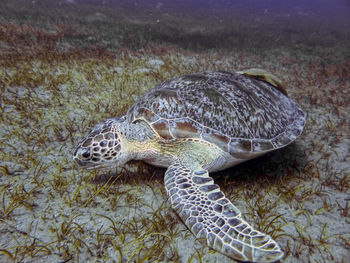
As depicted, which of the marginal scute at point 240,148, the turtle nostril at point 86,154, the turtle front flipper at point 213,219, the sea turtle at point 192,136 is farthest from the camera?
the marginal scute at point 240,148

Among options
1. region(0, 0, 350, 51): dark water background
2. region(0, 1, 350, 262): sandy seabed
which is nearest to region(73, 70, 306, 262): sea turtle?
region(0, 1, 350, 262): sandy seabed

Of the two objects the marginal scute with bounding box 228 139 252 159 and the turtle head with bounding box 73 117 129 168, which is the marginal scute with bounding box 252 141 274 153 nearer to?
the marginal scute with bounding box 228 139 252 159

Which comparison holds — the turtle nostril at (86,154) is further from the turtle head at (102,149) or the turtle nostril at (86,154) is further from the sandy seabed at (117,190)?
the sandy seabed at (117,190)

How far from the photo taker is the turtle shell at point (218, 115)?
7.89 feet

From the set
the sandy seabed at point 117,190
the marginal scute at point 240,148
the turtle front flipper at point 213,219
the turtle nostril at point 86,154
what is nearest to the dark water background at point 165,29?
the sandy seabed at point 117,190

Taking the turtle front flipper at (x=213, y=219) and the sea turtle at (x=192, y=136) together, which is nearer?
the turtle front flipper at (x=213, y=219)

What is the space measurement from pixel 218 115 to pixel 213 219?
124 cm

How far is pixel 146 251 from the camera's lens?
1720mm

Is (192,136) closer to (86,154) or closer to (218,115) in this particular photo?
(218,115)

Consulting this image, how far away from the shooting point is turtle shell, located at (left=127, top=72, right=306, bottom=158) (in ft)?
7.89

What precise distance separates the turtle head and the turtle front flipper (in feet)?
2.32

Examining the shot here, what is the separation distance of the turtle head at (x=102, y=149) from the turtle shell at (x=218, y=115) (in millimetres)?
366

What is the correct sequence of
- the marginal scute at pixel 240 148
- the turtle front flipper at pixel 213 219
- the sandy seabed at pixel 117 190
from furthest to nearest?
1. the marginal scute at pixel 240 148
2. the sandy seabed at pixel 117 190
3. the turtle front flipper at pixel 213 219

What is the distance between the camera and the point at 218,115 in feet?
8.20
